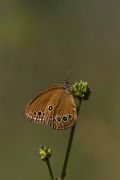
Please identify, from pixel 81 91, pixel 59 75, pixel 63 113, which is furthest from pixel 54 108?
pixel 59 75

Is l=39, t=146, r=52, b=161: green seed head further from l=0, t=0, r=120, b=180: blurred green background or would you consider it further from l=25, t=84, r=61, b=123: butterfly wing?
l=0, t=0, r=120, b=180: blurred green background

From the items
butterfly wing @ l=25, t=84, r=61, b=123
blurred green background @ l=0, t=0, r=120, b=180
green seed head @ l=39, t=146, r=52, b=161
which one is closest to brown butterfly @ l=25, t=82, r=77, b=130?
butterfly wing @ l=25, t=84, r=61, b=123

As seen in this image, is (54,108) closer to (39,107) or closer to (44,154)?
(39,107)

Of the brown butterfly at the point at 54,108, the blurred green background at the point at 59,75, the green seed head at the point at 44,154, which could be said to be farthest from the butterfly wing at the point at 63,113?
the blurred green background at the point at 59,75

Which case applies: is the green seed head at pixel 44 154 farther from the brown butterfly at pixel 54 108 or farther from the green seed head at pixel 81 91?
the green seed head at pixel 81 91

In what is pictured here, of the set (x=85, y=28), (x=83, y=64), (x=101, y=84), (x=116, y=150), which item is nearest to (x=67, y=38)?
(x=85, y=28)

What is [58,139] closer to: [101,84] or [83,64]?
[101,84]
